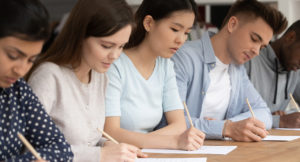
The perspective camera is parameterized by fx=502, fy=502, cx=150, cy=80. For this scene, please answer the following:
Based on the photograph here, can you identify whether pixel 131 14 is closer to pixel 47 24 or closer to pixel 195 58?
pixel 47 24

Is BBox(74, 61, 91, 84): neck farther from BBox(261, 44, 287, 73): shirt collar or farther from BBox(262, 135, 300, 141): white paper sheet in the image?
BBox(261, 44, 287, 73): shirt collar

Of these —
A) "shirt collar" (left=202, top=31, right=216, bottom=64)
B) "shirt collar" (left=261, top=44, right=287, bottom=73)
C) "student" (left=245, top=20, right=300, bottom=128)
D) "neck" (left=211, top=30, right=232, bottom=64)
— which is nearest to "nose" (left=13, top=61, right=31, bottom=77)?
"shirt collar" (left=202, top=31, right=216, bottom=64)

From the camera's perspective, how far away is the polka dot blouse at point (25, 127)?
4.69 ft

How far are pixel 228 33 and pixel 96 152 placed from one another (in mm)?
1262

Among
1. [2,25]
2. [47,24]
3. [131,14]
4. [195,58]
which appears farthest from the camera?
[195,58]

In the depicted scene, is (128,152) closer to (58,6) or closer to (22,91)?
(22,91)

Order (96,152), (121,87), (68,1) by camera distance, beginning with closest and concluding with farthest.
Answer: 1. (96,152)
2. (121,87)
3. (68,1)

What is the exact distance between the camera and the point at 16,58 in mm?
1307

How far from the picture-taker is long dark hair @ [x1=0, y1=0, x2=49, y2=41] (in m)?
1.27

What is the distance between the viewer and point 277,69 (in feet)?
9.98

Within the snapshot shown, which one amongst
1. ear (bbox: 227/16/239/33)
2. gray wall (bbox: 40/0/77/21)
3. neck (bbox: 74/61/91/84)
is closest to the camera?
neck (bbox: 74/61/91/84)

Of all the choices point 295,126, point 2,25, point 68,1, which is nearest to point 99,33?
point 2,25

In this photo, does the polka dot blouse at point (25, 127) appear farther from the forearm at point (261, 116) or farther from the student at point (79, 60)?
the forearm at point (261, 116)

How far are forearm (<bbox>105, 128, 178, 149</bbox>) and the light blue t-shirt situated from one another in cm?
9
